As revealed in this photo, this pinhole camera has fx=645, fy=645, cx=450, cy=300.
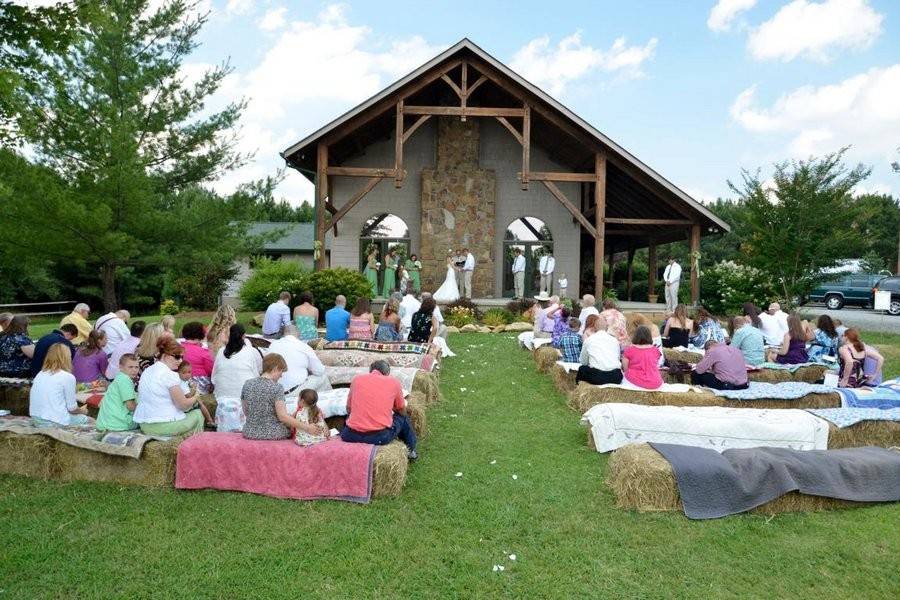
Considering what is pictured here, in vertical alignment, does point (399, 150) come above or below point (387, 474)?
above

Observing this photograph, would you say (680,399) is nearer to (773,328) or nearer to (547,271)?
(773,328)

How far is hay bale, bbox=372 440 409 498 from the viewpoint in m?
5.16

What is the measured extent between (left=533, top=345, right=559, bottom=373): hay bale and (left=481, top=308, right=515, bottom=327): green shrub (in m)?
5.18

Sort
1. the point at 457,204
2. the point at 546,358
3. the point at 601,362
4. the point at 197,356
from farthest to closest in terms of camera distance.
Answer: the point at 457,204, the point at 546,358, the point at 601,362, the point at 197,356

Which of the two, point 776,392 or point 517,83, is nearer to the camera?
point 776,392

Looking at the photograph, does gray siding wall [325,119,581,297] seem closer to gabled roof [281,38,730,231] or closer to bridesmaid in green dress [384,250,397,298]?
bridesmaid in green dress [384,250,397,298]

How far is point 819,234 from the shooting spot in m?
15.8

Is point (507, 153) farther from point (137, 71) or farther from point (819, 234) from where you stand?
point (137, 71)

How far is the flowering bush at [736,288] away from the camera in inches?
722

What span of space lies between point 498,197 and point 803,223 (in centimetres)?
850

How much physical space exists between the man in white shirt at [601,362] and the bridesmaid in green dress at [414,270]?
10968 millimetres

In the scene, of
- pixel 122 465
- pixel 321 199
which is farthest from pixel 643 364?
pixel 321 199

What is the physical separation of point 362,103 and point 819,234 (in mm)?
11820

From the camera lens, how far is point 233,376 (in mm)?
6383
